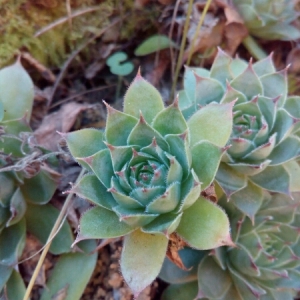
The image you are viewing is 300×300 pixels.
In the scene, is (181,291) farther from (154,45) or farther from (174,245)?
(154,45)

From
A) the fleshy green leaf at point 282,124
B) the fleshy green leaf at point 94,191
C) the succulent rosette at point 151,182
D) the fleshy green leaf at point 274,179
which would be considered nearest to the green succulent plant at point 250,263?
the fleshy green leaf at point 274,179

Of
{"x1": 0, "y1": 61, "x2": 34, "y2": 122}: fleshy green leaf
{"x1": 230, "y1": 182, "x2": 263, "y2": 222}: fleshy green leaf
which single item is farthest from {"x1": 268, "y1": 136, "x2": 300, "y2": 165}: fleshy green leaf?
{"x1": 0, "y1": 61, "x2": 34, "y2": 122}: fleshy green leaf

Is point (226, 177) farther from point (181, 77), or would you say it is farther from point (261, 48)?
point (261, 48)

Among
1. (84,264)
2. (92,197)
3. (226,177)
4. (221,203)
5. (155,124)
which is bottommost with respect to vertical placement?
(84,264)

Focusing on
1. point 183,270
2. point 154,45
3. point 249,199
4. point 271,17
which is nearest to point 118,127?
point 249,199

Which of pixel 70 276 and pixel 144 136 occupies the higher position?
pixel 144 136

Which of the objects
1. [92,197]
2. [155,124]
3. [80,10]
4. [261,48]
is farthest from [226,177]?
[80,10]

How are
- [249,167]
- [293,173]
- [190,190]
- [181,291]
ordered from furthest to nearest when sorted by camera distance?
1. [181,291]
2. [293,173]
3. [249,167]
4. [190,190]
